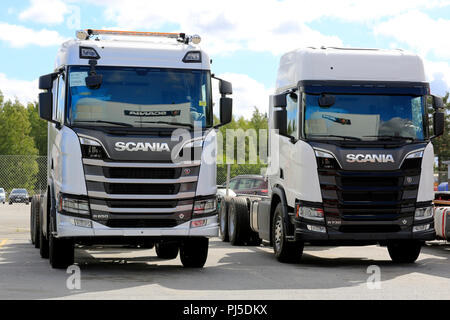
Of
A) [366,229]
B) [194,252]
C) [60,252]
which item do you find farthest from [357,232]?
[60,252]

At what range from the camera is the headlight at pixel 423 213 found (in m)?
14.0

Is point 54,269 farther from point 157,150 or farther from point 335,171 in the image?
point 335,171

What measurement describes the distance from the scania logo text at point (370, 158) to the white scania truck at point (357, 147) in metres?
0.02

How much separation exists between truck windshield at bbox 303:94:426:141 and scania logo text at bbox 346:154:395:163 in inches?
14.2

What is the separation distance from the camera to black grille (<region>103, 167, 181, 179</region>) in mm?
12281

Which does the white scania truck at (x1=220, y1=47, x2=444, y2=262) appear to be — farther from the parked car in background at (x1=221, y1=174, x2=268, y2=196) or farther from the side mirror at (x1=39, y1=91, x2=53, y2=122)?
the parked car in background at (x1=221, y1=174, x2=268, y2=196)

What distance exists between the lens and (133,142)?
12.2 meters

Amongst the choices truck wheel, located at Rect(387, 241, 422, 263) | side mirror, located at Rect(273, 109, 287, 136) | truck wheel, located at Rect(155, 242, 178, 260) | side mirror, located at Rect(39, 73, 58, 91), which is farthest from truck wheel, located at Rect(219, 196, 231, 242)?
side mirror, located at Rect(39, 73, 58, 91)

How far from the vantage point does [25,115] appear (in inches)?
3433

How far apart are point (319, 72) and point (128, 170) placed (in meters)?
3.81

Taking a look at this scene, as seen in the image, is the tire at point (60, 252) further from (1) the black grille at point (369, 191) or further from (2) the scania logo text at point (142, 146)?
(1) the black grille at point (369, 191)

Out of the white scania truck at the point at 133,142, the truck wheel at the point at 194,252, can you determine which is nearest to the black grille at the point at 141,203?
the white scania truck at the point at 133,142

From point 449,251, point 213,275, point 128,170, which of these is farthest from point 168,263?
point 449,251

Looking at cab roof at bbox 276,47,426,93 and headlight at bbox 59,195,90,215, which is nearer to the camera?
headlight at bbox 59,195,90,215
